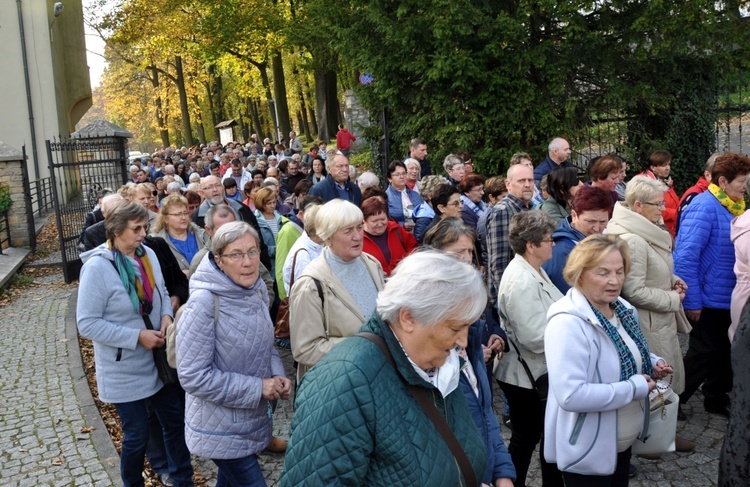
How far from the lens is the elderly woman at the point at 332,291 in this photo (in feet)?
12.7

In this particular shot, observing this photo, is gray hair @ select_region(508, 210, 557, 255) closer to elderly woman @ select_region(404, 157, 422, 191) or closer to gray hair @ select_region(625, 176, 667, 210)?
gray hair @ select_region(625, 176, 667, 210)

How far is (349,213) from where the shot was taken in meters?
4.12

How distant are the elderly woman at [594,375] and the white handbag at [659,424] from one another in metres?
0.20

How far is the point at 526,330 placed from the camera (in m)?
4.25

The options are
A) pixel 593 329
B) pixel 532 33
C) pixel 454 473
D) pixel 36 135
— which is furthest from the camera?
pixel 36 135

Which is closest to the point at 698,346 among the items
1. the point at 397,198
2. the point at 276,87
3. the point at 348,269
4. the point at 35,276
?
the point at 348,269

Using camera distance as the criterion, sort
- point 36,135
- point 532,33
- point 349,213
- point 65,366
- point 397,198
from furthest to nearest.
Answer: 1. point 36,135
2. point 532,33
3. point 397,198
4. point 65,366
5. point 349,213

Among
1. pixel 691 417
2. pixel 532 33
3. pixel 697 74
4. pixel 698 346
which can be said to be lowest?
pixel 691 417

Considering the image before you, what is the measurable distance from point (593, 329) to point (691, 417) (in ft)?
9.86

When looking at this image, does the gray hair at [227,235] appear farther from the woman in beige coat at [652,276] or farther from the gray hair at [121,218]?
the woman in beige coat at [652,276]

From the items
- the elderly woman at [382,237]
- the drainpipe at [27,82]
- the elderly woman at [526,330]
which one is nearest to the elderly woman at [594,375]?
the elderly woman at [526,330]

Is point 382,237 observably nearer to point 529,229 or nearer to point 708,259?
point 529,229

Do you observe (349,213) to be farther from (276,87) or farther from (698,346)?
(276,87)

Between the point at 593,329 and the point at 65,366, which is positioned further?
the point at 65,366
